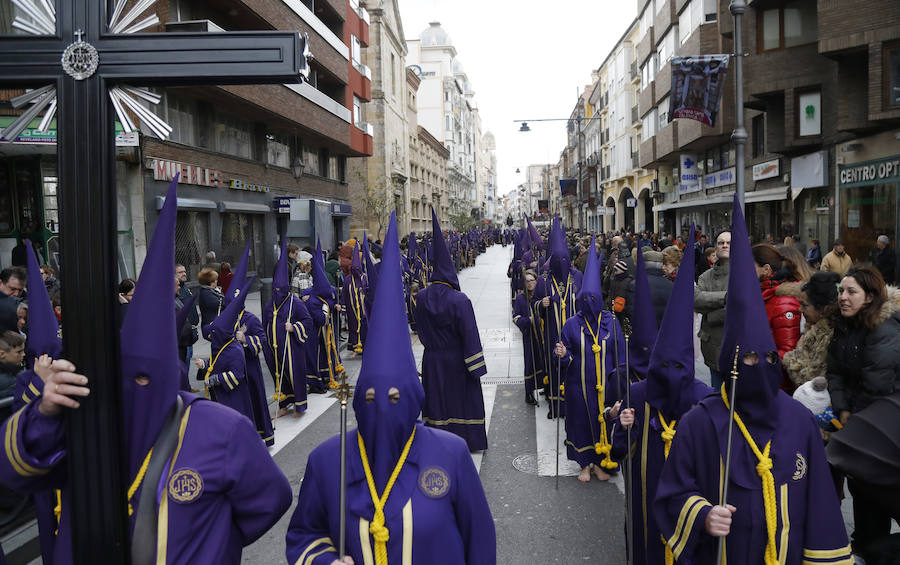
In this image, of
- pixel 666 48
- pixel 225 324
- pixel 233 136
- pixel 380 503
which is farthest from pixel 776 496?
pixel 666 48

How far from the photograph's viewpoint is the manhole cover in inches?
262

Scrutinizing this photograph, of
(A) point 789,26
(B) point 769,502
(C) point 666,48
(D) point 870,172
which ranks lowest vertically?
(B) point 769,502

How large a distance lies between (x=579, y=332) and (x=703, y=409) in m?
3.22

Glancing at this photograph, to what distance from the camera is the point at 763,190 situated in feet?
81.1

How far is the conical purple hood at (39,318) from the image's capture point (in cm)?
298

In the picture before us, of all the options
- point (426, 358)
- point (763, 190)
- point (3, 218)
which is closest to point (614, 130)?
point (763, 190)

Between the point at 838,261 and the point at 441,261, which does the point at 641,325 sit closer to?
the point at 441,261

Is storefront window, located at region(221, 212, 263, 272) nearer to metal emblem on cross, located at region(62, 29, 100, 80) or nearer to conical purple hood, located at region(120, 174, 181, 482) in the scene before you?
conical purple hood, located at region(120, 174, 181, 482)

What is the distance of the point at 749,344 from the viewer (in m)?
2.94

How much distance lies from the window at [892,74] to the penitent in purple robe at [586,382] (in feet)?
48.4

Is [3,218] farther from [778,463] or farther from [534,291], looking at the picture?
[778,463]

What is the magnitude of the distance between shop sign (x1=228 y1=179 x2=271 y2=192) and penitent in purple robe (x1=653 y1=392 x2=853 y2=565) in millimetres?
21464

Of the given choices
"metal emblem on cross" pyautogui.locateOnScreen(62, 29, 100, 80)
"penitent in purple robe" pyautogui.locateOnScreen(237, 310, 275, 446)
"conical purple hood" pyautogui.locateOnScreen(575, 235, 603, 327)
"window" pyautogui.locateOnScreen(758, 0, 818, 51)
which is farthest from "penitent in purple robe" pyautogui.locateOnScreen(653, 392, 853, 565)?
"window" pyautogui.locateOnScreen(758, 0, 818, 51)

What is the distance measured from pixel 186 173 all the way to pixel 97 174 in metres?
19.0
